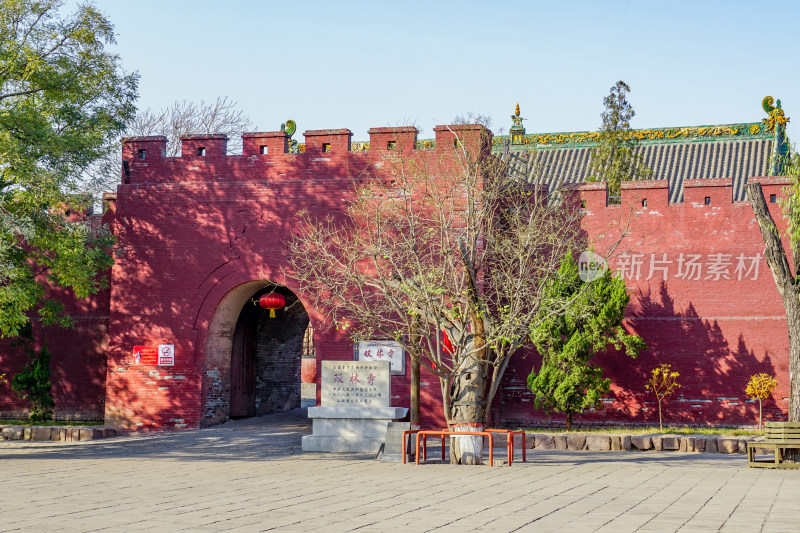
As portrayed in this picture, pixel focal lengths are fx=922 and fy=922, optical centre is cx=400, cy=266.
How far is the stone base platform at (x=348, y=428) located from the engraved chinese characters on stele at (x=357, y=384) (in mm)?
179

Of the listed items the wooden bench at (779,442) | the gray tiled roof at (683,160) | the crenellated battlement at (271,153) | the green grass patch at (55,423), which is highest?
the gray tiled roof at (683,160)

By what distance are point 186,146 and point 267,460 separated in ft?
21.9

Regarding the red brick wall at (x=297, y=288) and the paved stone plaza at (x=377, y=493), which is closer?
the paved stone plaza at (x=377, y=493)

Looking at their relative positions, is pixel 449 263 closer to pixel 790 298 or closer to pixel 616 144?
pixel 790 298

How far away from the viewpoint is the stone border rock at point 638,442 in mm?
13109

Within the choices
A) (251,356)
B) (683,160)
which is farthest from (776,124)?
(251,356)

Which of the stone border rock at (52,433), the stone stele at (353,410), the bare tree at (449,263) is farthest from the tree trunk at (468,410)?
the stone border rock at (52,433)

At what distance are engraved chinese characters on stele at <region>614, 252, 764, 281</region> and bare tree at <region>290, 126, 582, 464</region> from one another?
97cm

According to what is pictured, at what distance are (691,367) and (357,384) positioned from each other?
5.62 meters

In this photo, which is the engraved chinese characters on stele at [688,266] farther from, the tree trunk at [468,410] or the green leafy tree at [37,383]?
the green leafy tree at [37,383]

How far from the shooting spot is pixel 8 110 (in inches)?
523

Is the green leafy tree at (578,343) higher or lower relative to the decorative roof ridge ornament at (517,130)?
lower

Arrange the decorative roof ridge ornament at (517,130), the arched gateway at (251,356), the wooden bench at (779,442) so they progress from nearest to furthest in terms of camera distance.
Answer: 1. the wooden bench at (779,442)
2. the arched gateway at (251,356)
3. the decorative roof ridge ornament at (517,130)

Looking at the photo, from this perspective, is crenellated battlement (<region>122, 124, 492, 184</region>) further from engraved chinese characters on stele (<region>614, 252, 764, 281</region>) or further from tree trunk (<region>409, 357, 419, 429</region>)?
tree trunk (<region>409, 357, 419, 429</region>)
